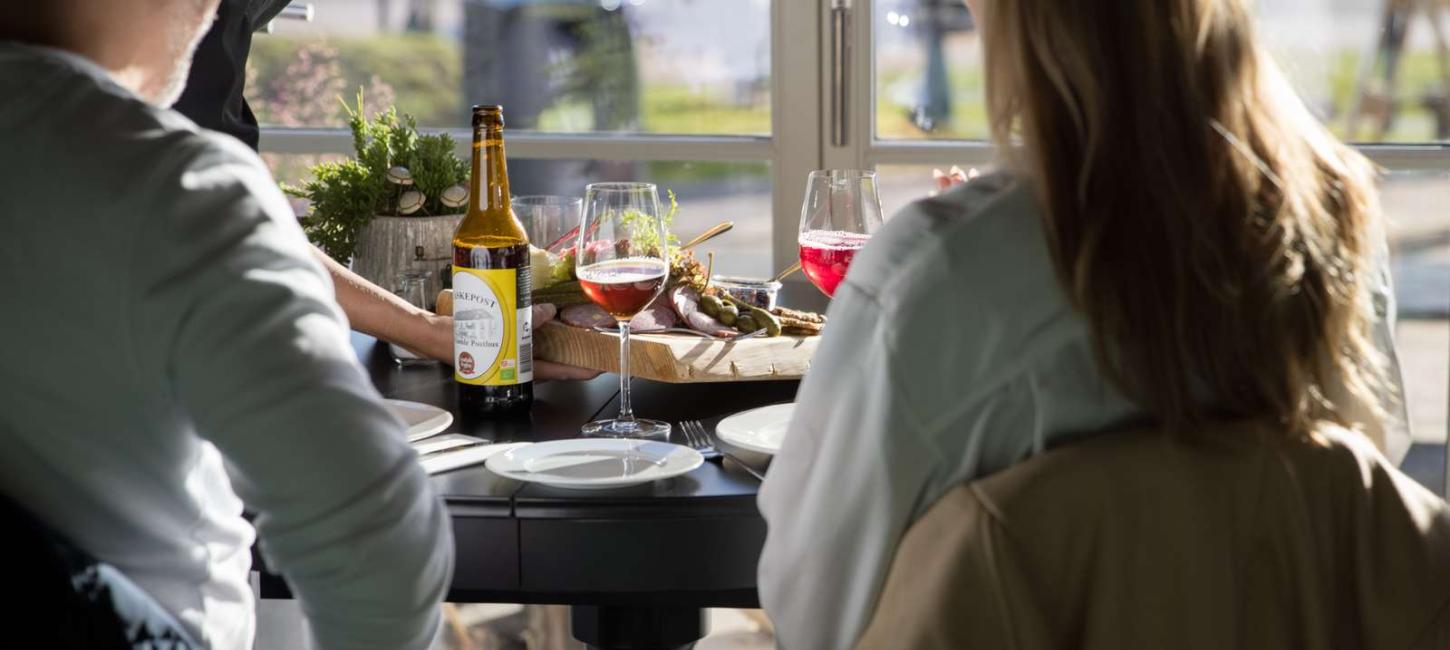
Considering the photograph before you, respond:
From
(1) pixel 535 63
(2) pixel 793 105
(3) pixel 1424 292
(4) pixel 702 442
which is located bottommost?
(3) pixel 1424 292

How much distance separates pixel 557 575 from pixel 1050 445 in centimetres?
50

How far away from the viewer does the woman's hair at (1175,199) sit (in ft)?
3.22

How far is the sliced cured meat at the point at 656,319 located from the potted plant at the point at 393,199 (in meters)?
0.33

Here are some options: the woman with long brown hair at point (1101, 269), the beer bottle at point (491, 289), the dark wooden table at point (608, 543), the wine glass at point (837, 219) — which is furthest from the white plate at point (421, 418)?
the woman with long brown hair at point (1101, 269)

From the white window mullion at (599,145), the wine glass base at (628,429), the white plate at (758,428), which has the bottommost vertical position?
the wine glass base at (628,429)

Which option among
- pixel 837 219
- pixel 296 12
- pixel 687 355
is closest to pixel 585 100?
pixel 296 12

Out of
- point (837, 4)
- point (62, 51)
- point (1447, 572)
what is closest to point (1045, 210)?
point (1447, 572)

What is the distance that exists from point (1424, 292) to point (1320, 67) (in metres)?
0.57

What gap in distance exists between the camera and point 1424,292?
11.3ft

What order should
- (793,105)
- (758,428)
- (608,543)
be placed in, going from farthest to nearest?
(793,105) < (758,428) < (608,543)

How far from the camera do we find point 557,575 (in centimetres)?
134

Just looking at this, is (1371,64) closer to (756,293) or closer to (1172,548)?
(756,293)

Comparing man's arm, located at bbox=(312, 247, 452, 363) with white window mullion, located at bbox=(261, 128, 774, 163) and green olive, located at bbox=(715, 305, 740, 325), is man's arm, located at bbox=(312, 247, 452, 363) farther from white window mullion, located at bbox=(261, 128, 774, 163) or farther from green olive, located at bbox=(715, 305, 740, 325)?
white window mullion, located at bbox=(261, 128, 774, 163)

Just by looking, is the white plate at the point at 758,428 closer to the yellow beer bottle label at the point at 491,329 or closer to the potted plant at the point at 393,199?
the yellow beer bottle label at the point at 491,329
